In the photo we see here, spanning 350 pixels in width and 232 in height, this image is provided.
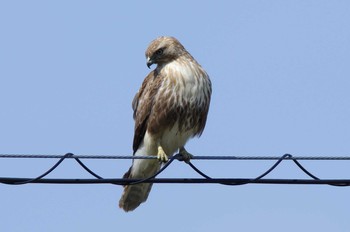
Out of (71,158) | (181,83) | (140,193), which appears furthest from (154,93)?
(71,158)

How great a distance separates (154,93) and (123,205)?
1.26 metres

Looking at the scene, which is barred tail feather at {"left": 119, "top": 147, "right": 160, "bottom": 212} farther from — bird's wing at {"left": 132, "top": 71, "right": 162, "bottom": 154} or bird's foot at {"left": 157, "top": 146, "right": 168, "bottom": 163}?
bird's foot at {"left": 157, "top": 146, "right": 168, "bottom": 163}

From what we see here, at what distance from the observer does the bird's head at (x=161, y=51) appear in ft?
36.8

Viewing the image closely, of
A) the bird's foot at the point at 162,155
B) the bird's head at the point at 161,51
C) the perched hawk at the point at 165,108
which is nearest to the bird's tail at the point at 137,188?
the perched hawk at the point at 165,108

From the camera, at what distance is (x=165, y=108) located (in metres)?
10.8

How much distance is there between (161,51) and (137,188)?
1490mm

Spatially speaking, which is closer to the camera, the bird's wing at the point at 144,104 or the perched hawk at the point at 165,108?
the perched hawk at the point at 165,108

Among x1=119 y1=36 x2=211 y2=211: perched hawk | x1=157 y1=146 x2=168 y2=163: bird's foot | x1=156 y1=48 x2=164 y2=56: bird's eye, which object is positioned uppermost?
x1=156 y1=48 x2=164 y2=56: bird's eye

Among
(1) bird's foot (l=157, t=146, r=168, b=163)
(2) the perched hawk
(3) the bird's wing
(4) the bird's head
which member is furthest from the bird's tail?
(4) the bird's head

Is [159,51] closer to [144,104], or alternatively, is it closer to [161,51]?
[161,51]

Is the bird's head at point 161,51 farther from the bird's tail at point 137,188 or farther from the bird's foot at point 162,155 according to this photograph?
the bird's tail at point 137,188

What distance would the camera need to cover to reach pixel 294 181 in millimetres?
8266

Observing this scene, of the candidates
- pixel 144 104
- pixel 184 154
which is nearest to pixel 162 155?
pixel 184 154

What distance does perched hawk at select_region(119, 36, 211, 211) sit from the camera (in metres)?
10.8
